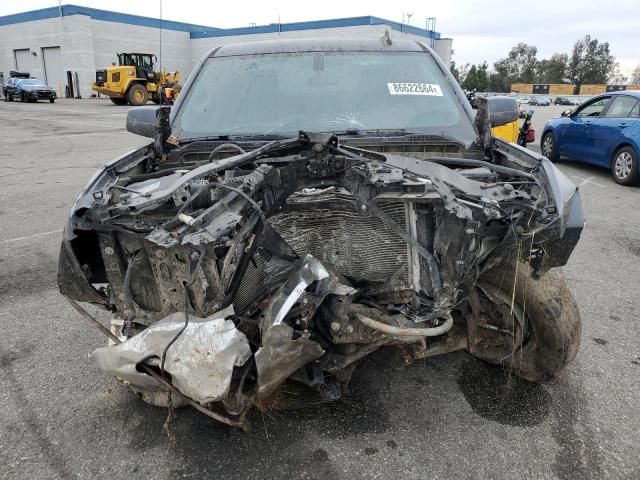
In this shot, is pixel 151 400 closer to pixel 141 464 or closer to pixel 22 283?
pixel 141 464

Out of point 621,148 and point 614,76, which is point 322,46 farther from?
point 614,76

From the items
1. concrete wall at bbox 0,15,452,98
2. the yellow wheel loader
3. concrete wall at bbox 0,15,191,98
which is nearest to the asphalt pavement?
the yellow wheel loader

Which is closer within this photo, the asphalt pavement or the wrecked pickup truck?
the wrecked pickup truck

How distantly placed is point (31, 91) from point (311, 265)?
30.9 m

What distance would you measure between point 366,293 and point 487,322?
0.75 m

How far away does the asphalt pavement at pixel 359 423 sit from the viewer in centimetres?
210

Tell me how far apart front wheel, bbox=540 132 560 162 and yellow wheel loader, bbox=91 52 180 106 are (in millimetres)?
19867

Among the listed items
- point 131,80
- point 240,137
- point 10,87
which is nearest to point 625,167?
point 240,137

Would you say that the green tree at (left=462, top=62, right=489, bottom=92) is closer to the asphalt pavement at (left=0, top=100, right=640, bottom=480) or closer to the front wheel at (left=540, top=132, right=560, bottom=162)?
the front wheel at (left=540, top=132, right=560, bottom=162)

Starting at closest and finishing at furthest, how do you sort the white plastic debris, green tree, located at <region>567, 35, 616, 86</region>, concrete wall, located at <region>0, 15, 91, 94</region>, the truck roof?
the white plastic debris, the truck roof, concrete wall, located at <region>0, 15, 91, 94</region>, green tree, located at <region>567, 35, 616, 86</region>

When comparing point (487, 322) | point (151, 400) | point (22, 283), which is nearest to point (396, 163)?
point (487, 322)

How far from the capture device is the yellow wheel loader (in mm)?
25344

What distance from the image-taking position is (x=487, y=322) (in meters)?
2.59

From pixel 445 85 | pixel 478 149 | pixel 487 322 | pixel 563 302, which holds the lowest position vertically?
pixel 487 322
